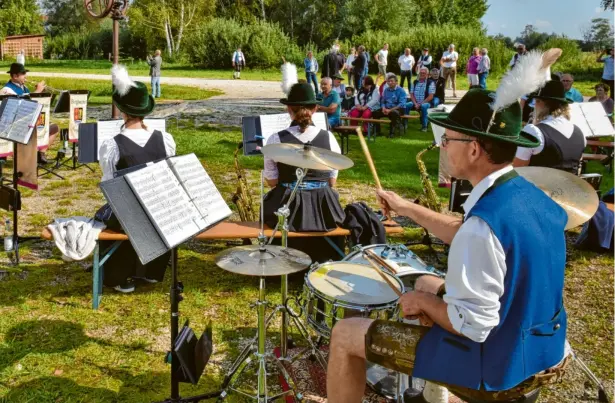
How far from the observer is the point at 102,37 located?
53.3m

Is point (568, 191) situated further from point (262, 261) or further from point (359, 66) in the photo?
point (359, 66)

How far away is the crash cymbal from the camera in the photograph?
13.3 ft

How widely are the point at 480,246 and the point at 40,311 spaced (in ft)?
13.6

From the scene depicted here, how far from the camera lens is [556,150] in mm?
6078

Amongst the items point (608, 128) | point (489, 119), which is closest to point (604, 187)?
point (608, 128)

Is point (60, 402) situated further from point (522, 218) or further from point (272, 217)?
point (522, 218)

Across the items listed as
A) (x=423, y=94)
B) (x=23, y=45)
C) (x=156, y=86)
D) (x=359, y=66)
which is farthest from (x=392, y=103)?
(x=23, y=45)

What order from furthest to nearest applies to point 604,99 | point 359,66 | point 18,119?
point 359,66, point 604,99, point 18,119

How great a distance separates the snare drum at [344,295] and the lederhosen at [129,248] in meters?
2.19

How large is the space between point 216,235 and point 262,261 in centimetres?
208

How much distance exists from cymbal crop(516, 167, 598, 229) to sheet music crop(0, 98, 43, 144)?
4.86 metres


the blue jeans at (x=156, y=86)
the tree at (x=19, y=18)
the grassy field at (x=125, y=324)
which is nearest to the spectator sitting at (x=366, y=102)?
the grassy field at (x=125, y=324)

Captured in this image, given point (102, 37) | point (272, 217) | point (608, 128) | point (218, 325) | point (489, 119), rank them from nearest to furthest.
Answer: point (489, 119) < point (218, 325) < point (272, 217) < point (608, 128) < point (102, 37)

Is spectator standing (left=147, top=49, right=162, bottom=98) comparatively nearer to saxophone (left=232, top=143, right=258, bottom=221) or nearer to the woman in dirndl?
saxophone (left=232, top=143, right=258, bottom=221)
